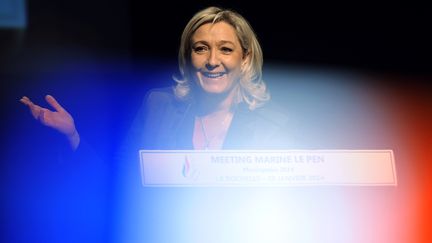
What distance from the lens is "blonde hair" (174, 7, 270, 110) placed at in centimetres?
243

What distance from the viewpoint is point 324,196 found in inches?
94.4

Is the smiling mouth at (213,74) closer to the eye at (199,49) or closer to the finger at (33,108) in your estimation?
the eye at (199,49)

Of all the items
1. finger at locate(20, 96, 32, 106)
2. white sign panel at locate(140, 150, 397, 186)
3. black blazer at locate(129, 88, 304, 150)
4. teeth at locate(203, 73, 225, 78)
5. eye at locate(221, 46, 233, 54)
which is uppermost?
eye at locate(221, 46, 233, 54)

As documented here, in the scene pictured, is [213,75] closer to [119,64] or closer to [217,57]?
[217,57]

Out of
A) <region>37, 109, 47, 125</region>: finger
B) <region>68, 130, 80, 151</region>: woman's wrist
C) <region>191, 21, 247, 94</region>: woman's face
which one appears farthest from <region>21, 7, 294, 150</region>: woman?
<region>37, 109, 47, 125</region>: finger

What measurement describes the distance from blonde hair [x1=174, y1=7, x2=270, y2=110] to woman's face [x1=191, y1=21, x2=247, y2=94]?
0.06 ft

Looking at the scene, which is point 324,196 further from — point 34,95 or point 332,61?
point 34,95

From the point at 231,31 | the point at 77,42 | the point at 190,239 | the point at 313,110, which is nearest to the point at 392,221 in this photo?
the point at 313,110

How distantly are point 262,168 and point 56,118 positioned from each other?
2.49 ft

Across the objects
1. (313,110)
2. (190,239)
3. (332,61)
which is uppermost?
(332,61)

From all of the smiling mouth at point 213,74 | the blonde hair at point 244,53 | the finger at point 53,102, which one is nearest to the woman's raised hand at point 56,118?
the finger at point 53,102

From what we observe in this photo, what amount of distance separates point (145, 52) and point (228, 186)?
1.89 feet

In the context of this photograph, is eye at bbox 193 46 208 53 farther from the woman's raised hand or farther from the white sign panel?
the woman's raised hand

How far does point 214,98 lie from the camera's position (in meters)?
2.44
